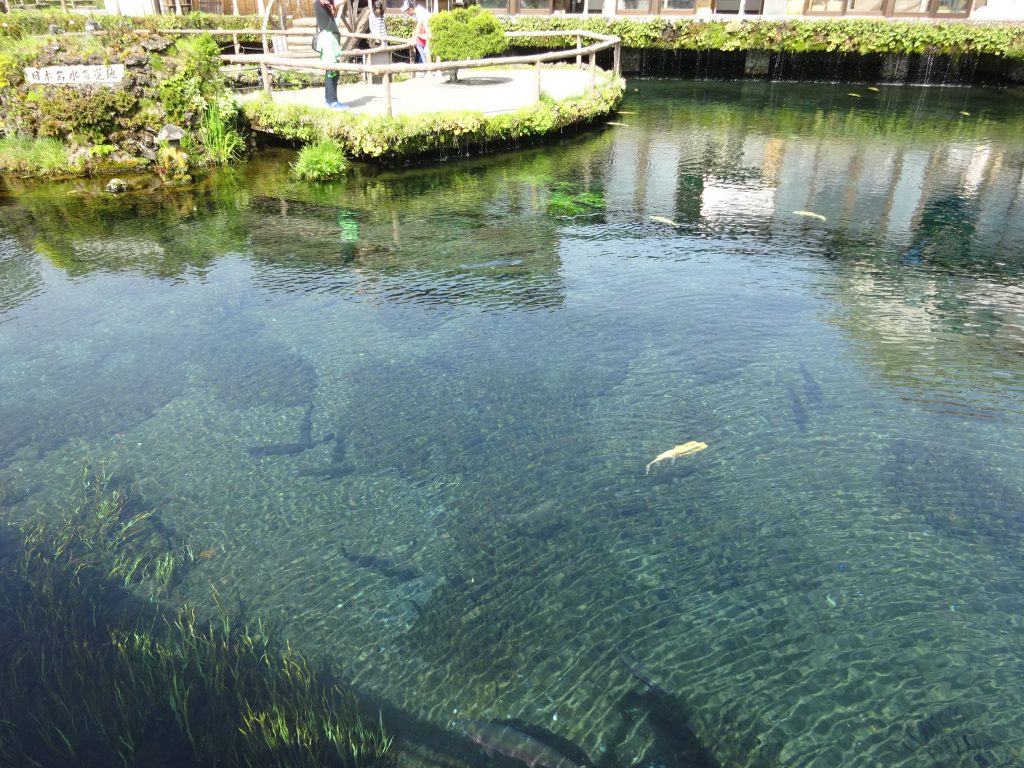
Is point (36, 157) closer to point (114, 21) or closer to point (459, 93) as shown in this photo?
point (459, 93)

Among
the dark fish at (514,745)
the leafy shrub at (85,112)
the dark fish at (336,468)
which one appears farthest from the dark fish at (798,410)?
the leafy shrub at (85,112)

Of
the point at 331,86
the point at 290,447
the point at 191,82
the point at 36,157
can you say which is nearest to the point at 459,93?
the point at 331,86

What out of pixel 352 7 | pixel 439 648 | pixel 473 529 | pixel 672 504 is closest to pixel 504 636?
pixel 439 648

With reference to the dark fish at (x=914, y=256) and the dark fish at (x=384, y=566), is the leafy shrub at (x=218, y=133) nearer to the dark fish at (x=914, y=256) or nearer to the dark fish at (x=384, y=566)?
the dark fish at (x=384, y=566)

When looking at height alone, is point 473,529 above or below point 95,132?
below

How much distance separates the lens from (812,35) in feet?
76.9

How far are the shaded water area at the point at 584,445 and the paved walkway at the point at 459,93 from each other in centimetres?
498

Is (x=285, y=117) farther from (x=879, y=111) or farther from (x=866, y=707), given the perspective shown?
(x=879, y=111)

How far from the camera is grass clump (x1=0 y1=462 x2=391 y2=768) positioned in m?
3.68

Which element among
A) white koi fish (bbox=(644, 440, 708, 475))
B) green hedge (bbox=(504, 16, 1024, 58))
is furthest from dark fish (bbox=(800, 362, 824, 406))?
green hedge (bbox=(504, 16, 1024, 58))

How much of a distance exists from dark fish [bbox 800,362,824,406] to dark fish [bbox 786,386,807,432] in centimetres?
10

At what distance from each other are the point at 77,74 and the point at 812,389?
13.5 meters

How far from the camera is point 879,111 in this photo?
19188 millimetres

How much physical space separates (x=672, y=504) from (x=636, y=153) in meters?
11.2
